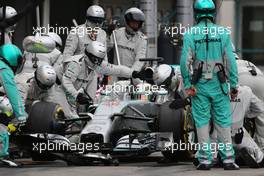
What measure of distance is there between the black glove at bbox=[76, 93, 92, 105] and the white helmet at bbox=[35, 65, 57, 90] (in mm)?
370

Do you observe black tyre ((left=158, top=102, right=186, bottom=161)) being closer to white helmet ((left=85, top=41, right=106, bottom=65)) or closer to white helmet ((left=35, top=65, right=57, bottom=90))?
white helmet ((left=85, top=41, right=106, bottom=65))

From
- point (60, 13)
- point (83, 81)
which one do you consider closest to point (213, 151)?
point (83, 81)

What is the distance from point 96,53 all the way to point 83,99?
652mm

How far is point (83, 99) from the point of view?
14094 millimetres

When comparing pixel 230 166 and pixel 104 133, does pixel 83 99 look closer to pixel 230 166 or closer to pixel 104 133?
pixel 104 133

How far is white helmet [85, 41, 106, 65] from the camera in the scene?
14344 millimetres

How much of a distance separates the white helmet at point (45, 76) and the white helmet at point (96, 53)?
0.61 m

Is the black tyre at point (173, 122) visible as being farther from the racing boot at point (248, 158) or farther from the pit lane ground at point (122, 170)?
the racing boot at point (248, 158)

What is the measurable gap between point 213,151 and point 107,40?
4.39m

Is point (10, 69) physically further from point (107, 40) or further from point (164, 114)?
point (107, 40)

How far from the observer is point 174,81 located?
1426 centimetres

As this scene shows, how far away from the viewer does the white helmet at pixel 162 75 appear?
1412cm

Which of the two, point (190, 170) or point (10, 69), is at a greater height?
point (10, 69)

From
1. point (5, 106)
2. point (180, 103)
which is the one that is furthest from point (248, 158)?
point (5, 106)
